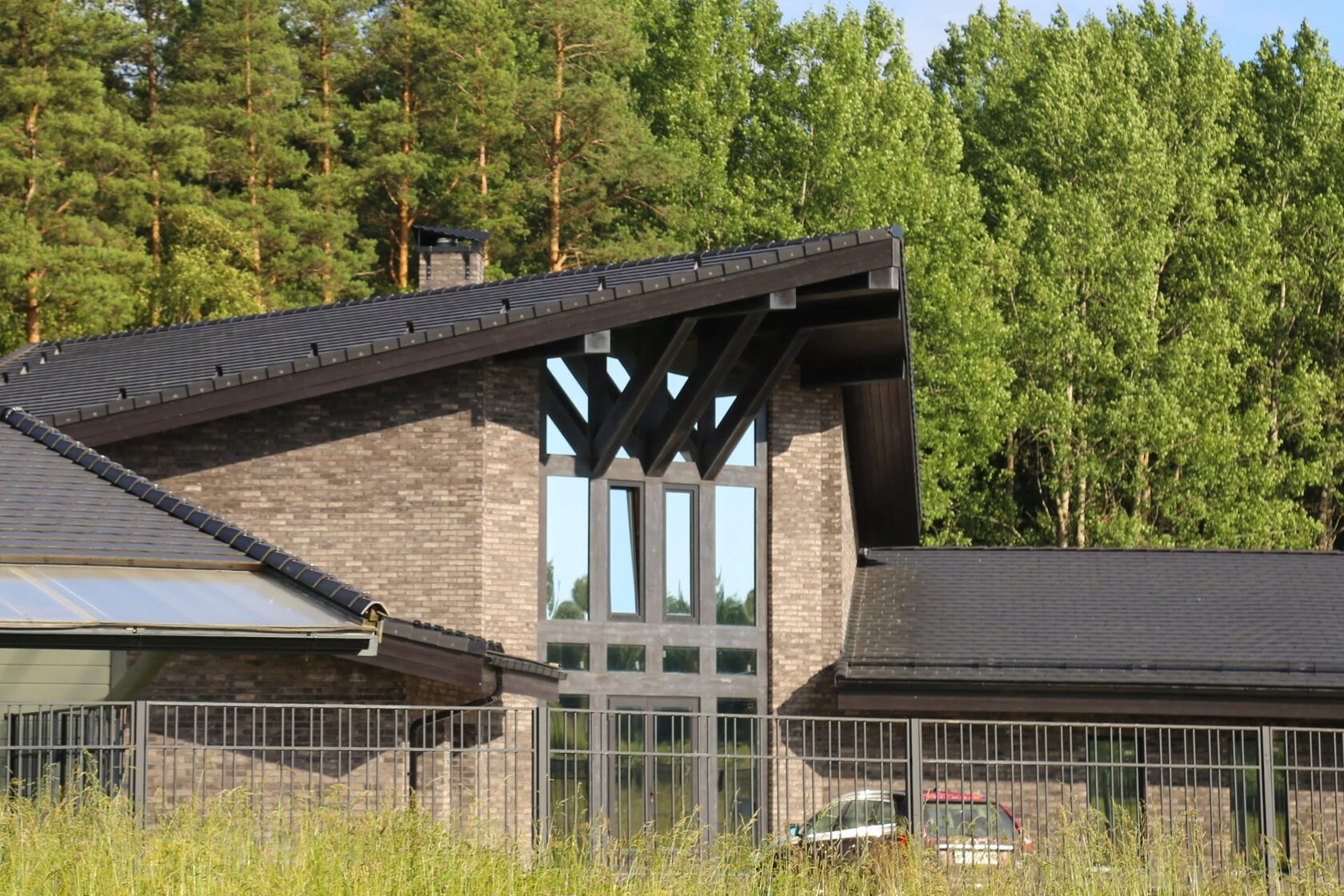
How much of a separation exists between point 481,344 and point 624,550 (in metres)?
3.31

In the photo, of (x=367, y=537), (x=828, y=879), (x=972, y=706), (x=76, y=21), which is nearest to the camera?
(x=828, y=879)

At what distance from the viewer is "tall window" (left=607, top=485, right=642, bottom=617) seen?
62.4 feet

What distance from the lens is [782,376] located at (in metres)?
19.9

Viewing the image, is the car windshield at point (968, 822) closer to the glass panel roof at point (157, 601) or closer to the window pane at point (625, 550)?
the window pane at point (625, 550)

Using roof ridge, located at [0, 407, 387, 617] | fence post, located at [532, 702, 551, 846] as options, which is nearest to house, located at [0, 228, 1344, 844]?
roof ridge, located at [0, 407, 387, 617]

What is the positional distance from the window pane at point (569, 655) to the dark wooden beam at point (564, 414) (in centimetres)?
208

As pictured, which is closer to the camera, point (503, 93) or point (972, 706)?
point (972, 706)

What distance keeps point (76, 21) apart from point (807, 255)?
2630 cm

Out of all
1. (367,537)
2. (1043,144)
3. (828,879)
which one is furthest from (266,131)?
(828,879)

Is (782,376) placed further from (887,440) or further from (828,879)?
(828,879)

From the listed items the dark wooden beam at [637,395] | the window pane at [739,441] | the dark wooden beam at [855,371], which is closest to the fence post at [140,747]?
the dark wooden beam at [637,395]

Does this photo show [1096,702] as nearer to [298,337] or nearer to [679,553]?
[679,553]

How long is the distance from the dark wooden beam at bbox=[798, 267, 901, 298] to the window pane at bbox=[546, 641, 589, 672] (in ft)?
14.5

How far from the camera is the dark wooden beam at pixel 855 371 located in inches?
790
